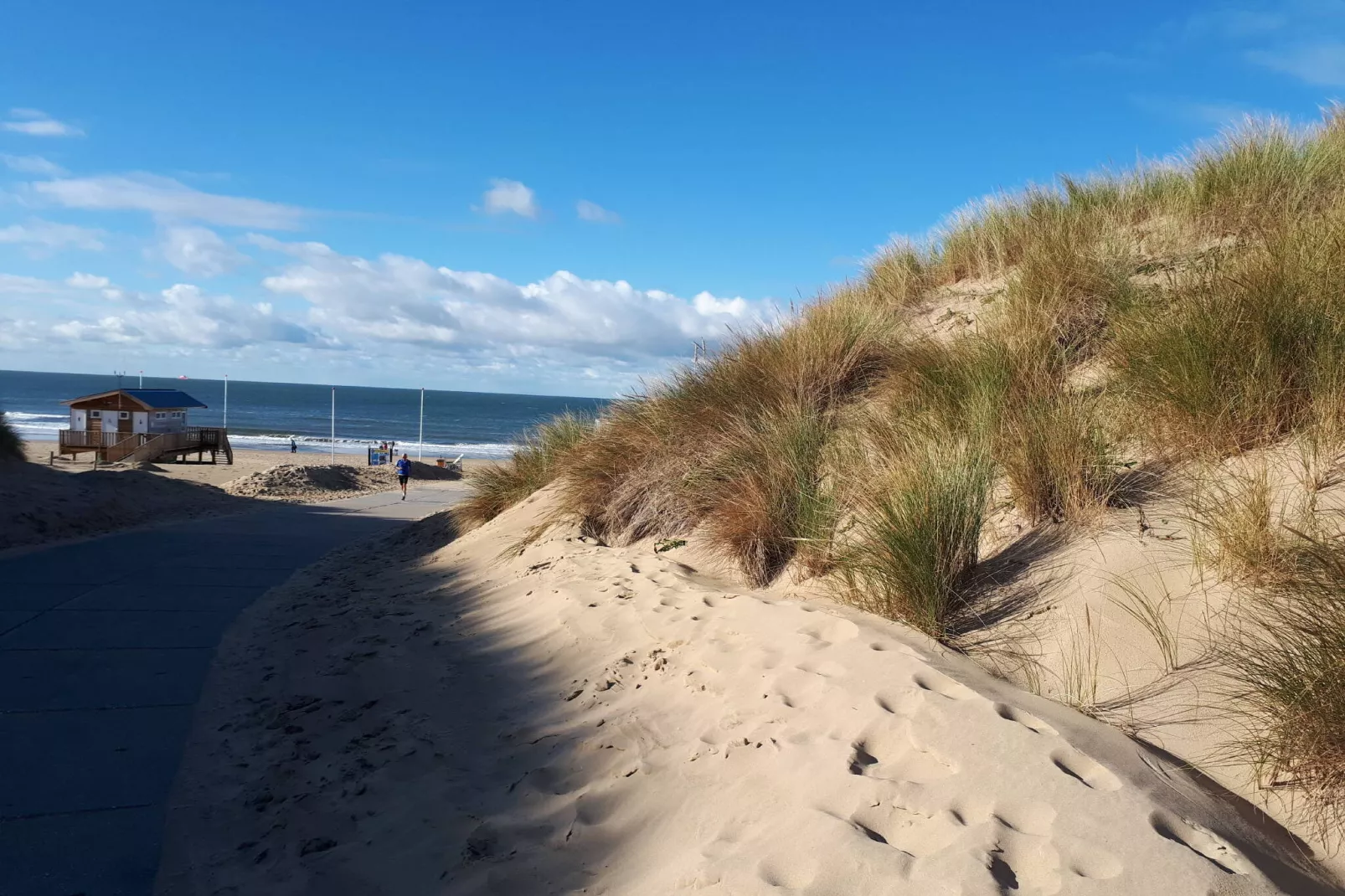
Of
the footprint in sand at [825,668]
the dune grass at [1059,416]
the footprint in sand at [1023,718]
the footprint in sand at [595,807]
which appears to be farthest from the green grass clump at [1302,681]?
the footprint in sand at [595,807]

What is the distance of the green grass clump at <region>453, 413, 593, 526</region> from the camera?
33.2 feet

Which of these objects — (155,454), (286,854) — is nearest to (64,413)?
(155,454)

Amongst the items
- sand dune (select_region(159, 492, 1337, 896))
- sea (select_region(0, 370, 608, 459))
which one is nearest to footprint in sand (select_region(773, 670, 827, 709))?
sand dune (select_region(159, 492, 1337, 896))

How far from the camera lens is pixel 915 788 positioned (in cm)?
281

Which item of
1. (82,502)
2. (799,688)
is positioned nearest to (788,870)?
(799,688)

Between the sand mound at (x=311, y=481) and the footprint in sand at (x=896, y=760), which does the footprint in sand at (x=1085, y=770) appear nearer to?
the footprint in sand at (x=896, y=760)

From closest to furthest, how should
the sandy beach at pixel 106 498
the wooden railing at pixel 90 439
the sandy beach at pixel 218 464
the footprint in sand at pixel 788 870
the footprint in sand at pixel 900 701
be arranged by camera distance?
1. the footprint in sand at pixel 788 870
2. the footprint in sand at pixel 900 701
3. the sandy beach at pixel 106 498
4. the sandy beach at pixel 218 464
5. the wooden railing at pixel 90 439

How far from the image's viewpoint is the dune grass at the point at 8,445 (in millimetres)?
14117

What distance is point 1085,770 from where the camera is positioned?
280 centimetres

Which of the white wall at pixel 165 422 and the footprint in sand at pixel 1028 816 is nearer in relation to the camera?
the footprint in sand at pixel 1028 816

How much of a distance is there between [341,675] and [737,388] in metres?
4.02

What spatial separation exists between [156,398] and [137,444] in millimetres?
2972

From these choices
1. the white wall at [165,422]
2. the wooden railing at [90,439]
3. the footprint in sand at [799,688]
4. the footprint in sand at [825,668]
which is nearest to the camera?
the footprint in sand at [799,688]

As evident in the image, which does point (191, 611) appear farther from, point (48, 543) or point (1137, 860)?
point (1137, 860)
